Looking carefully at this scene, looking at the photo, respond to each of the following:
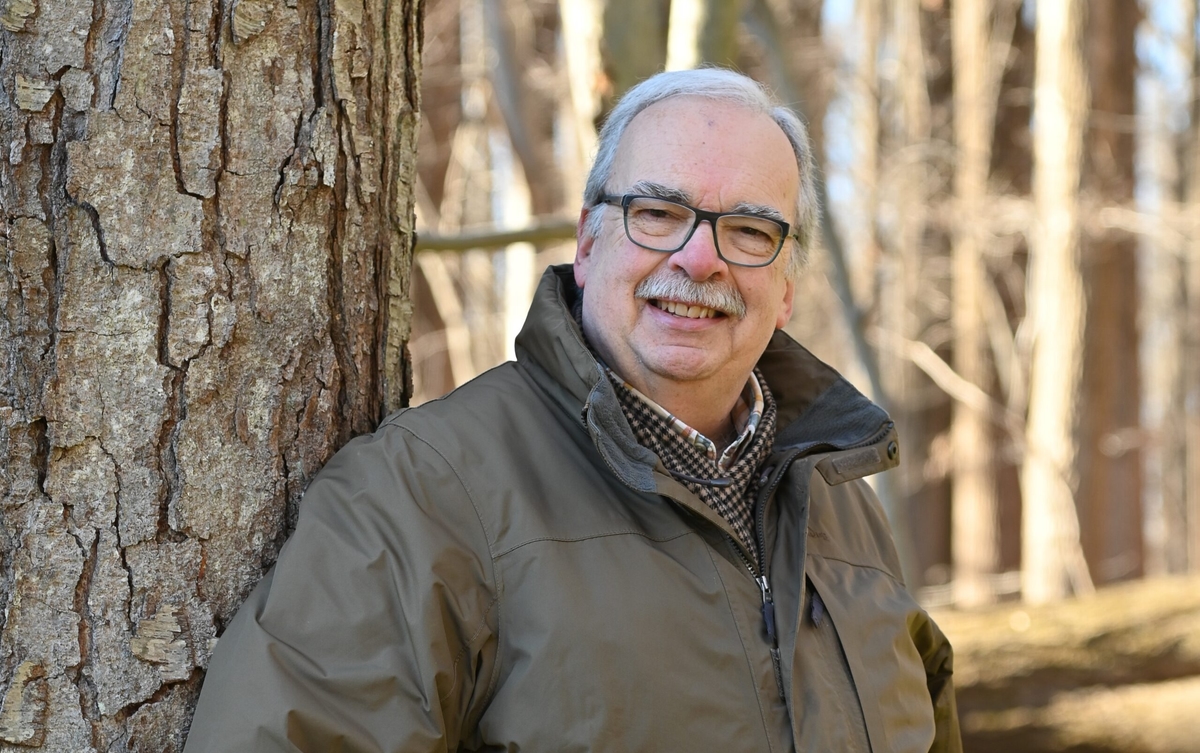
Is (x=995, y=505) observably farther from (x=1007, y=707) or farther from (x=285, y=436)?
(x=285, y=436)

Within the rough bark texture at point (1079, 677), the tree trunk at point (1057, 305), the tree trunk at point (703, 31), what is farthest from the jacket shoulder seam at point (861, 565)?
the tree trunk at point (1057, 305)

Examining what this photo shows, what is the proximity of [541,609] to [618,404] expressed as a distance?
1.21 ft

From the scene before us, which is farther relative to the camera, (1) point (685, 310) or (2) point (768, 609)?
(1) point (685, 310)

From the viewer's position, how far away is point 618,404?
5.78ft

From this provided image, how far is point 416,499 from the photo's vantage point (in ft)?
5.21

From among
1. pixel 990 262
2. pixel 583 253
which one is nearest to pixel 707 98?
pixel 583 253

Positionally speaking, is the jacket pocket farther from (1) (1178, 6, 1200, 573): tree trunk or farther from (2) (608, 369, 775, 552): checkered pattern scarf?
(1) (1178, 6, 1200, 573): tree trunk

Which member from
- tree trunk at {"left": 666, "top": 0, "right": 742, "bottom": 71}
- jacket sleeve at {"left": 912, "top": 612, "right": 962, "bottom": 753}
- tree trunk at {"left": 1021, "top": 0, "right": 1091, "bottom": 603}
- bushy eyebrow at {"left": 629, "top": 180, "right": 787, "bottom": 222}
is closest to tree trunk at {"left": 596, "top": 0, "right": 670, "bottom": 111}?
tree trunk at {"left": 666, "top": 0, "right": 742, "bottom": 71}

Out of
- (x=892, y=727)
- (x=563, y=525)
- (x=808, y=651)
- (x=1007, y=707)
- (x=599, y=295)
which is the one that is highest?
(x=599, y=295)

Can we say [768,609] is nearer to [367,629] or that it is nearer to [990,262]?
[367,629]

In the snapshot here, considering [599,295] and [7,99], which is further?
[599,295]

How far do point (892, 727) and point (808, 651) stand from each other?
248 millimetres

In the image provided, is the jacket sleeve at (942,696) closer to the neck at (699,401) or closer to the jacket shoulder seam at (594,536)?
the neck at (699,401)

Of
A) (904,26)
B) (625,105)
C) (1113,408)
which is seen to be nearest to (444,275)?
(904,26)
